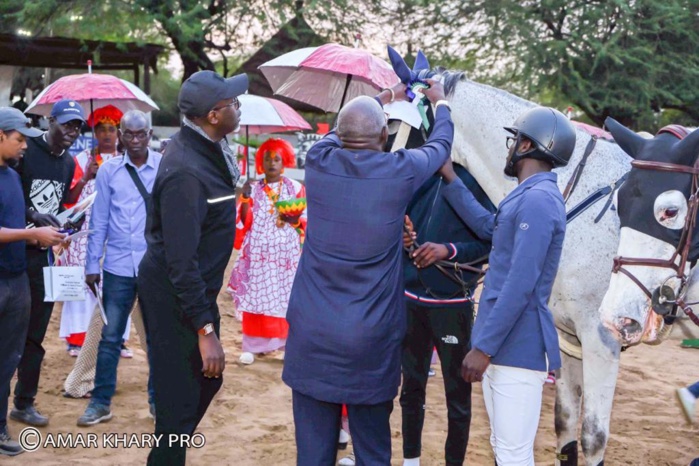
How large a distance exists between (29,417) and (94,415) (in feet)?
1.41

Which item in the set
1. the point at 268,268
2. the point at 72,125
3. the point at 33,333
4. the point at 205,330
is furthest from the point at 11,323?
the point at 268,268

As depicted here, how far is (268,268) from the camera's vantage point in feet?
23.3

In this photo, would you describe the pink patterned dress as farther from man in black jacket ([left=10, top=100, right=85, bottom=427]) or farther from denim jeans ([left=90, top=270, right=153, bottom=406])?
man in black jacket ([left=10, top=100, right=85, bottom=427])

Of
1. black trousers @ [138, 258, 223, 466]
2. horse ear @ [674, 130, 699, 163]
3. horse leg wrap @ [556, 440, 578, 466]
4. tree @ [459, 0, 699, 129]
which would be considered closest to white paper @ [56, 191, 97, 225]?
black trousers @ [138, 258, 223, 466]

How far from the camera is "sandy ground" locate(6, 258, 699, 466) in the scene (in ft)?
15.9

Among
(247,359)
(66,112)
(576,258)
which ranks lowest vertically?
(247,359)

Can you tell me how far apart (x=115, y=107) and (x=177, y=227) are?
4537 millimetres

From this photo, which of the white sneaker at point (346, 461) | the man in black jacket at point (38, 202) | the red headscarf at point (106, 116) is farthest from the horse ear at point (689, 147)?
the red headscarf at point (106, 116)

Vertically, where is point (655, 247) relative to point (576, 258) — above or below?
above

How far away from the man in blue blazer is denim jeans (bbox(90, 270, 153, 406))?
3.06 meters

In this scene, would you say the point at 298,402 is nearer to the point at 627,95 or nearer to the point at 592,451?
the point at 592,451

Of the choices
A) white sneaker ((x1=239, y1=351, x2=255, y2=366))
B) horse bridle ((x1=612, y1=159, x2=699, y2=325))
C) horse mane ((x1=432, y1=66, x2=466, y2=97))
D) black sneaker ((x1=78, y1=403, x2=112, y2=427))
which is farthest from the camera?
white sneaker ((x1=239, y1=351, x2=255, y2=366))

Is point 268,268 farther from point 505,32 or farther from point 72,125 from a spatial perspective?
point 505,32

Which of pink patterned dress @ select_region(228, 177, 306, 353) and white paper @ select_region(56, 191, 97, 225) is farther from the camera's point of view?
pink patterned dress @ select_region(228, 177, 306, 353)
